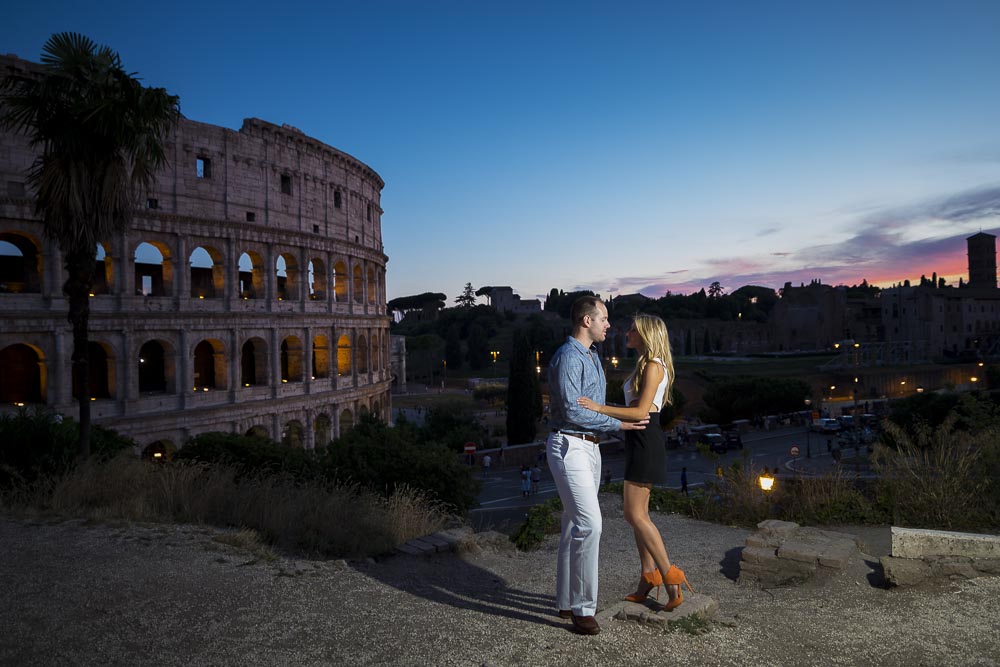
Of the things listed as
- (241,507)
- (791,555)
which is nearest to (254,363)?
(241,507)

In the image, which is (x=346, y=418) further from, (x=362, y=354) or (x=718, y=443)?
(x=718, y=443)

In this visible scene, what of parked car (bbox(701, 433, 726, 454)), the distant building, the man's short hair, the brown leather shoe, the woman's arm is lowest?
parked car (bbox(701, 433, 726, 454))

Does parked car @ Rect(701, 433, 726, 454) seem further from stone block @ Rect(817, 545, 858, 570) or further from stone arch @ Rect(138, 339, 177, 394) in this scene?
stone block @ Rect(817, 545, 858, 570)

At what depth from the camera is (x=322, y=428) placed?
88.7 ft

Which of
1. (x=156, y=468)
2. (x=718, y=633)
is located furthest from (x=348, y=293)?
(x=718, y=633)

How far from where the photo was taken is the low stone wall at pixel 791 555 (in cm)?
565

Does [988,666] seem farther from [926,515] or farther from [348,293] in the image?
[348,293]

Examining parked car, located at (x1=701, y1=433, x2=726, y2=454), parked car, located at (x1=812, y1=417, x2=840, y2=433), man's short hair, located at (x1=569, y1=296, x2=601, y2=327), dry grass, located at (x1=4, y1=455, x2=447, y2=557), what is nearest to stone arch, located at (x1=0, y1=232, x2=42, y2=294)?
dry grass, located at (x1=4, y1=455, x2=447, y2=557)

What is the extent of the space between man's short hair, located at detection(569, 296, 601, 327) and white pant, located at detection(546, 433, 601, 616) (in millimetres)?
775

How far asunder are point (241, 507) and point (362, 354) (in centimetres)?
2302

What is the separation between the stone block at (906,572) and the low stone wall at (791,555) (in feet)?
1.24

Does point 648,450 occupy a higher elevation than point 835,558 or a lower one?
higher

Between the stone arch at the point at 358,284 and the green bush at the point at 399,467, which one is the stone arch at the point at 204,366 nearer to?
the stone arch at the point at 358,284

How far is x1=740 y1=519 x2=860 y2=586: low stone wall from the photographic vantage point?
223 inches
